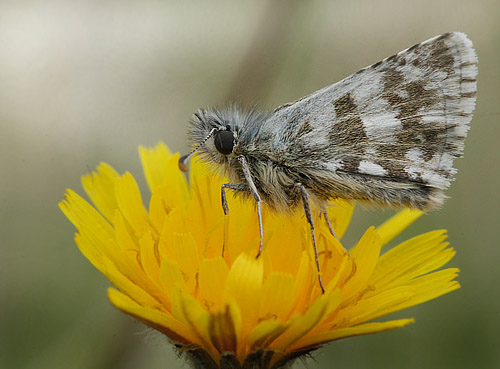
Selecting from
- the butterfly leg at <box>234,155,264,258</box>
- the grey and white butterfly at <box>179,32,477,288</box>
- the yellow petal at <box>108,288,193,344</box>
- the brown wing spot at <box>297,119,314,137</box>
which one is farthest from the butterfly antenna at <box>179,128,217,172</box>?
the yellow petal at <box>108,288,193,344</box>

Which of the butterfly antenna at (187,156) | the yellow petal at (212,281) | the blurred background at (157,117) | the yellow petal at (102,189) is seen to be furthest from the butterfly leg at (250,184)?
the yellow petal at (102,189)

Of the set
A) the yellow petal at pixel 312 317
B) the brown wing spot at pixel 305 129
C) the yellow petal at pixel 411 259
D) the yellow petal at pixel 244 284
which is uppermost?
the brown wing spot at pixel 305 129

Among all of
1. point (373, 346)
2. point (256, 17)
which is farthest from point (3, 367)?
point (256, 17)

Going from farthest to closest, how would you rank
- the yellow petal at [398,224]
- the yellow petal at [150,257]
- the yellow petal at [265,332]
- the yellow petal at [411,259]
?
the yellow petal at [398,224], the yellow petal at [411,259], the yellow petal at [150,257], the yellow petal at [265,332]

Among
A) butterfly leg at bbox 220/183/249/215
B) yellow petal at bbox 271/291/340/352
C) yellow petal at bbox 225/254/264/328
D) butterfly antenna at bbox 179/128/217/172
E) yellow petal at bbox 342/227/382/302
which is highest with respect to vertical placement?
butterfly antenna at bbox 179/128/217/172

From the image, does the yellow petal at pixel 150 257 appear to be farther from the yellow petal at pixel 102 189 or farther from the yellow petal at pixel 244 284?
the yellow petal at pixel 102 189

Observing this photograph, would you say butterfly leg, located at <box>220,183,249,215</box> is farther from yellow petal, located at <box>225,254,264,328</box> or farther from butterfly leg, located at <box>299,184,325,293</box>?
yellow petal, located at <box>225,254,264,328</box>

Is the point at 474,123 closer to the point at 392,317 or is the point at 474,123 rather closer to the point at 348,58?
the point at 348,58
